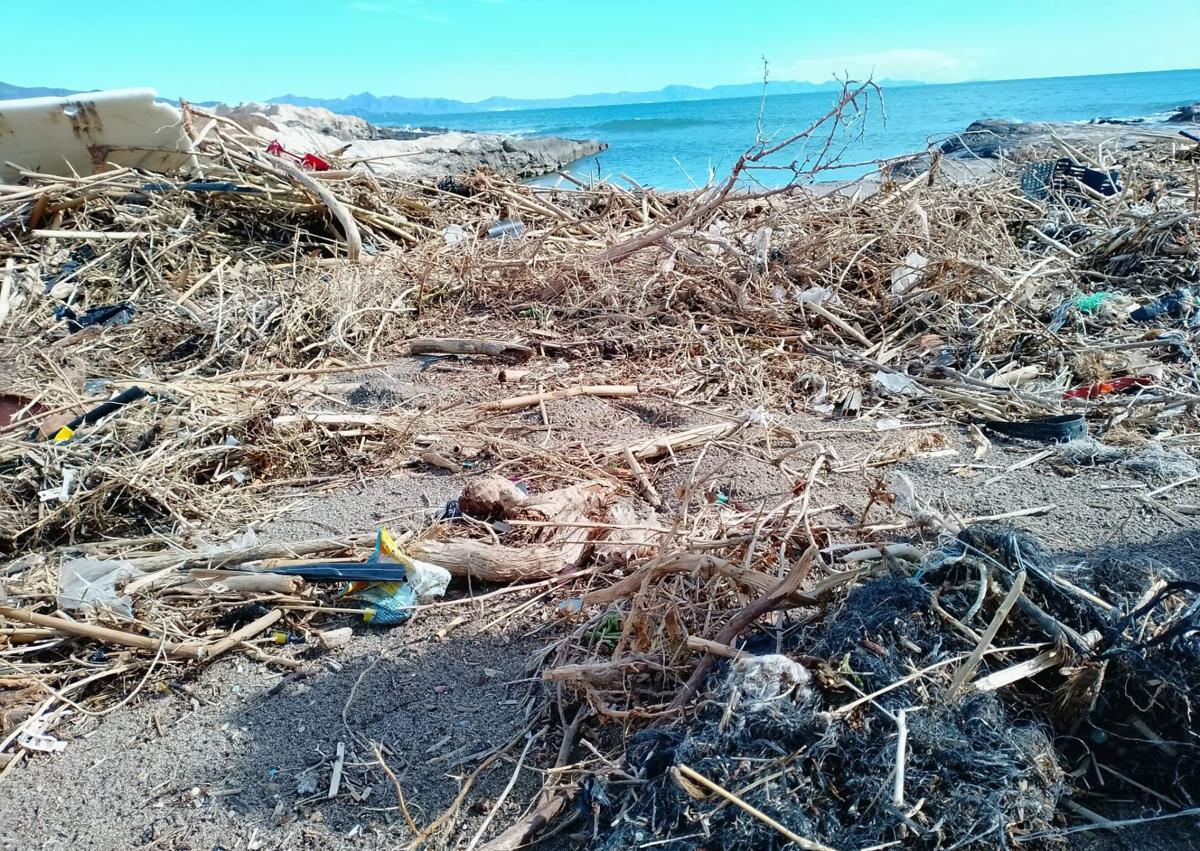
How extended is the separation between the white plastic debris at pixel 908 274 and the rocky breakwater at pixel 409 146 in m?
4.76

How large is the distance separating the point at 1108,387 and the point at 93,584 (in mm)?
4361

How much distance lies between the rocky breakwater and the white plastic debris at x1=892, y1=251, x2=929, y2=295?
15.6 ft

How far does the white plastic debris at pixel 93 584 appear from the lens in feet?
8.39

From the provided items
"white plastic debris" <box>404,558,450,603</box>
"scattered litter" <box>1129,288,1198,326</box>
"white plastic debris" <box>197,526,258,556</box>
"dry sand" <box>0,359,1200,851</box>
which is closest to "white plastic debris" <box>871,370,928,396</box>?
"dry sand" <box>0,359,1200,851</box>

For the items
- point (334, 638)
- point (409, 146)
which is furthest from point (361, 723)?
point (409, 146)

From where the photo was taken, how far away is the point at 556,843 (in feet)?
5.81

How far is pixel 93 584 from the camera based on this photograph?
2.62 meters

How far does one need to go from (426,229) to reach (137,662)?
5.37m

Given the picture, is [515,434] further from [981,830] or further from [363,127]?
[363,127]

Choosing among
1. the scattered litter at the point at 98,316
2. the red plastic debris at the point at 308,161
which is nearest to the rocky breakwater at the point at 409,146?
the red plastic debris at the point at 308,161

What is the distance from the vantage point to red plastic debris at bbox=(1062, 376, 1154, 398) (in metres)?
3.80

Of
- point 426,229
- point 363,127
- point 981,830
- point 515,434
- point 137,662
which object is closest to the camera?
point 981,830

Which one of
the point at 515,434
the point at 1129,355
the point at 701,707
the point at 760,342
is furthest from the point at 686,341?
the point at 701,707

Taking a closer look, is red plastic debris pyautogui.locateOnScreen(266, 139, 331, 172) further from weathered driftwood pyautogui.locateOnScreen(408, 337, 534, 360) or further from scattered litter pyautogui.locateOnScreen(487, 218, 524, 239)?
weathered driftwood pyautogui.locateOnScreen(408, 337, 534, 360)
